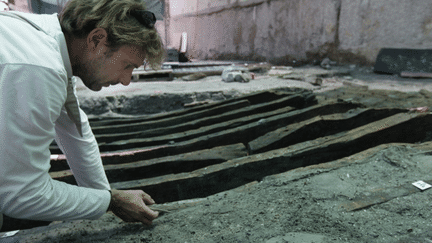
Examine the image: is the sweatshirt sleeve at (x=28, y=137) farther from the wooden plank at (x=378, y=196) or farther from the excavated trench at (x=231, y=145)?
the wooden plank at (x=378, y=196)

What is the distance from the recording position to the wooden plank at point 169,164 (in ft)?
6.56

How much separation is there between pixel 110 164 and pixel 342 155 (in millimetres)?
1757

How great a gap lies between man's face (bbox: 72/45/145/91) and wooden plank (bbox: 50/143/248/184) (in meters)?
0.92

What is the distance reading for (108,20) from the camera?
103cm

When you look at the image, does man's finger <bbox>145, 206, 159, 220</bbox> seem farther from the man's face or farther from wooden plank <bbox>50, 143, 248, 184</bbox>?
wooden plank <bbox>50, 143, 248, 184</bbox>

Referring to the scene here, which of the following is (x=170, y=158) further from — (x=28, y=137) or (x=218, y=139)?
(x=28, y=137)

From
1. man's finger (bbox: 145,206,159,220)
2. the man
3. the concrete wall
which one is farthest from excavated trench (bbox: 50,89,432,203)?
the concrete wall

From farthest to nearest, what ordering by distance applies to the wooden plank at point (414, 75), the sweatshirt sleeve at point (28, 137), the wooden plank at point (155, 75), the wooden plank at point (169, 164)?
the wooden plank at point (155, 75) < the wooden plank at point (414, 75) < the wooden plank at point (169, 164) < the sweatshirt sleeve at point (28, 137)

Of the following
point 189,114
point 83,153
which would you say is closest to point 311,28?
point 189,114

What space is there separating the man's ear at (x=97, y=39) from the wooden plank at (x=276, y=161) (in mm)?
949

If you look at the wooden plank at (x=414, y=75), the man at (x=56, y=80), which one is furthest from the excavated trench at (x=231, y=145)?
the wooden plank at (x=414, y=75)

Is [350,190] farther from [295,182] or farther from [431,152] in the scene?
[431,152]

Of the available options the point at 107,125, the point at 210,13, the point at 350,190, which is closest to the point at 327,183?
the point at 350,190

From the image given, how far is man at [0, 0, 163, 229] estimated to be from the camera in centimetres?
82
